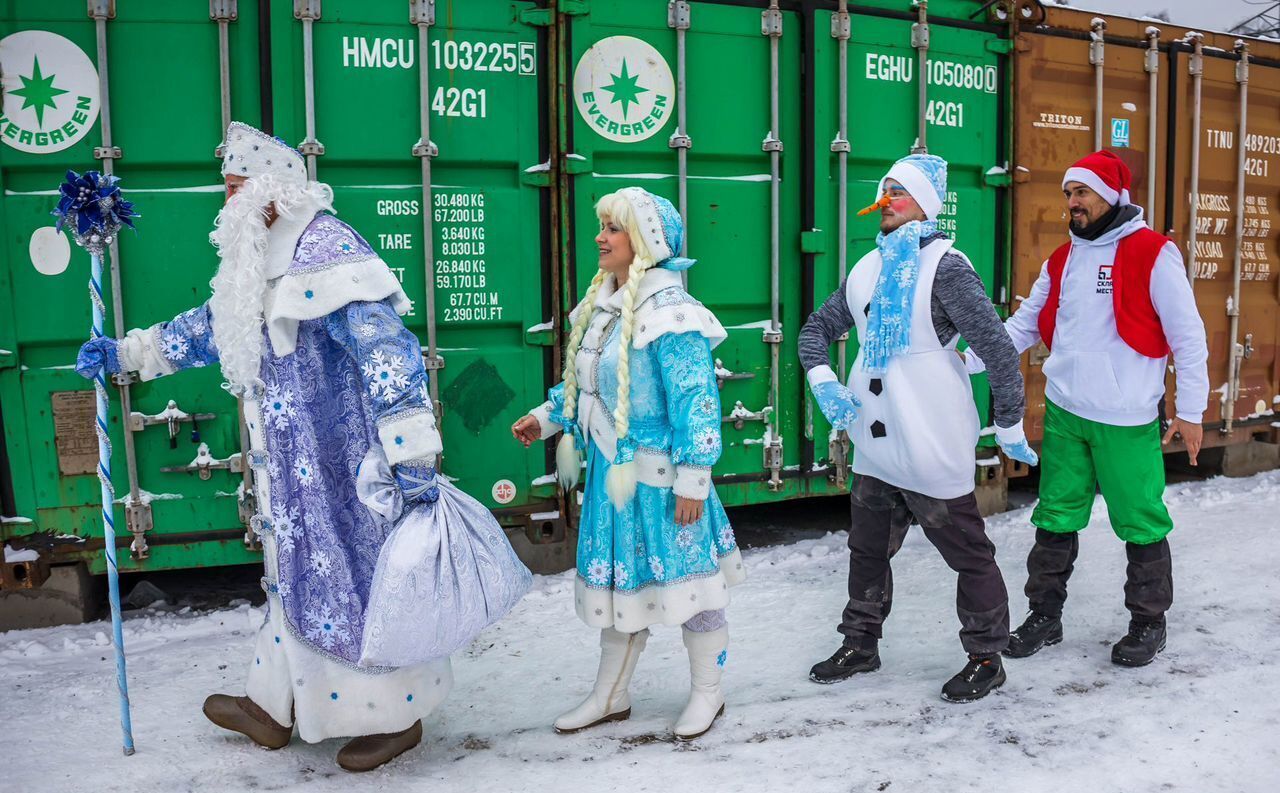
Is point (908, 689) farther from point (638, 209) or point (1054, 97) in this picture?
point (1054, 97)

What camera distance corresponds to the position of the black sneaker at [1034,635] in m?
3.71

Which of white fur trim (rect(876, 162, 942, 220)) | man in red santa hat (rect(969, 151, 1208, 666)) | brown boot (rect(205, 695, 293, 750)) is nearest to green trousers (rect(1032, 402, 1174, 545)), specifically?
man in red santa hat (rect(969, 151, 1208, 666))

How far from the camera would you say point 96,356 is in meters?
2.96

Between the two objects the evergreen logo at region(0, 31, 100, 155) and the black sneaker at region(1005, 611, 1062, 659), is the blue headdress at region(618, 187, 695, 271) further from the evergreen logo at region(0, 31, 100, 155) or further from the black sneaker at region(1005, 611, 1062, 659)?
the evergreen logo at region(0, 31, 100, 155)

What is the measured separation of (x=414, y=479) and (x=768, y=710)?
142cm

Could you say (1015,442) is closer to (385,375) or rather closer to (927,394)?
(927,394)

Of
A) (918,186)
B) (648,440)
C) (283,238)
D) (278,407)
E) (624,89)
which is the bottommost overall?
(648,440)

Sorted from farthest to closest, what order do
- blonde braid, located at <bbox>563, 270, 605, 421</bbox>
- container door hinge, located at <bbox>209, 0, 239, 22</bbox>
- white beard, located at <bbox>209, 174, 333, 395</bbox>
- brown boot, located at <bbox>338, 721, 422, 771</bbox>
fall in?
container door hinge, located at <bbox>209, 0, 239, 22</bbox>, blonde braid, located at <bbox>563, 270, 605, 421</bbox>, brown boot, located at <bbox>338, 721, 422, 771</bbox>, white beard, located at <bbox>209, 174, 333, 395</bbox>

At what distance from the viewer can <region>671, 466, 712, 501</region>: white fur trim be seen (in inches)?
113

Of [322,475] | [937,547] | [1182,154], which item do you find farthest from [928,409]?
[1182,154]

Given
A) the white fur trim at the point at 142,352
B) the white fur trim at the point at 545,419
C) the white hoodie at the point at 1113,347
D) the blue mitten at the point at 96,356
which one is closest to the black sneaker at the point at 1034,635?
the white hoodie at the point at 1113,347

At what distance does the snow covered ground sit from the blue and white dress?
0.47 metres

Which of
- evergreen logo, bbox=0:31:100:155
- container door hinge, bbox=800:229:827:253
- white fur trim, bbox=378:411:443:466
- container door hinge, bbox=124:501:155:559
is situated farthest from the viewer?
container door hinge, bbox=800:229:827:253

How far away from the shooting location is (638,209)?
2953 millimetres
